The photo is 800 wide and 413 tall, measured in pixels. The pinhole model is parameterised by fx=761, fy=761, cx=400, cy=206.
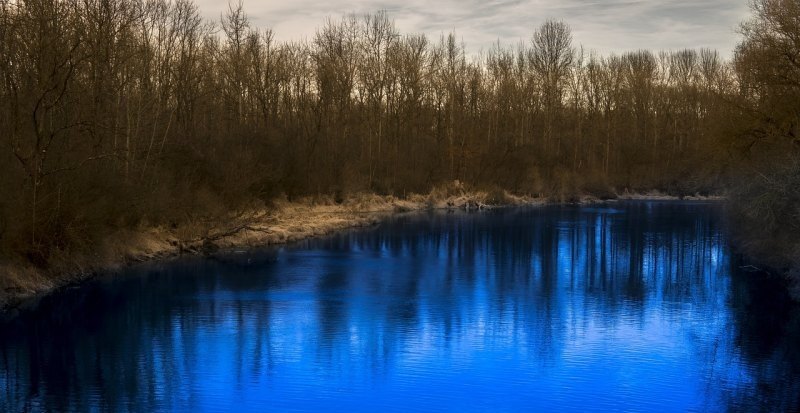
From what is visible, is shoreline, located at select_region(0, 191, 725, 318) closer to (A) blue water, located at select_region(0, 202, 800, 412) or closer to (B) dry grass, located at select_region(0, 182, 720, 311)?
(B) dry grass, located at select_region(0, 182, 720, 311)

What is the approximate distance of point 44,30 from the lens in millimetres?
17719

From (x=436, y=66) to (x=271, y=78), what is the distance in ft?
53.4

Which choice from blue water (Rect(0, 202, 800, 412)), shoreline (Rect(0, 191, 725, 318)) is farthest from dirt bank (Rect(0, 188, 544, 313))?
blue water (Rect(0, 202, 800, 412))

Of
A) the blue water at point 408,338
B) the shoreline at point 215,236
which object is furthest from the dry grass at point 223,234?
the blue water at point 408,338

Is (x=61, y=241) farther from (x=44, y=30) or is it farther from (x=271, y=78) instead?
(x=271, y=78)

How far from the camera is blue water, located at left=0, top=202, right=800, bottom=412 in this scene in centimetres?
1016

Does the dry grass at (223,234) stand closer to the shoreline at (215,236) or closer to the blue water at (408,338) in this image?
the shoreline at (215,236)

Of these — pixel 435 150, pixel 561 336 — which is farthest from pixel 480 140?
pixel 561 336

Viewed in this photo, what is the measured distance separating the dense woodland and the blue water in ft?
8.24

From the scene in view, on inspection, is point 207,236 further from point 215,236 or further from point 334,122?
point 334,122

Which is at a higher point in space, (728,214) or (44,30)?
(44,30)

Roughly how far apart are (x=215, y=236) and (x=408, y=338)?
13.1m

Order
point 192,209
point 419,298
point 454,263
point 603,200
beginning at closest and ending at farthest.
Answer: point 419,298 < point 454,263 < point 192,209 < point 603,200

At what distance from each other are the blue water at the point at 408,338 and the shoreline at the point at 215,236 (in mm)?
566
